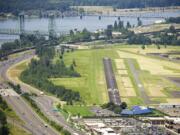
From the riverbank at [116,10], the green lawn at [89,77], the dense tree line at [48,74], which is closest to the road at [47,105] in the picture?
the dense tree line at [48,74]

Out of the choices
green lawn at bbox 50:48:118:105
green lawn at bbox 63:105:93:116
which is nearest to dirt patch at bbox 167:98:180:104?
green lawn at bbox 50:48:118:105

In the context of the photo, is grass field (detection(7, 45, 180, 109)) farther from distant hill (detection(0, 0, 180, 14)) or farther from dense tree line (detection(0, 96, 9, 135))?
distant hill (detection(0, 0, 180, 14))

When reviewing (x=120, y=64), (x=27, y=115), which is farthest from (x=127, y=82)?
(x=27, y=115)

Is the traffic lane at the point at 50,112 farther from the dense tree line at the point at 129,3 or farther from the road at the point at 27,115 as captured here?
the dense tree line at the point at 129,3

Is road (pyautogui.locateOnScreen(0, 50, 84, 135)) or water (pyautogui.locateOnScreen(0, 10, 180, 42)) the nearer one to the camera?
road (pyautogui.locateOnScreen(0, 50, 84, 135))

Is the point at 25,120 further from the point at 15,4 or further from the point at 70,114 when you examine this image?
the point at 15,4

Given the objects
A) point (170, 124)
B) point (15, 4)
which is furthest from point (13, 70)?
point (15, 4)

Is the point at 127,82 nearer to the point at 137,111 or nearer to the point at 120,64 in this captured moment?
the point at 120,64

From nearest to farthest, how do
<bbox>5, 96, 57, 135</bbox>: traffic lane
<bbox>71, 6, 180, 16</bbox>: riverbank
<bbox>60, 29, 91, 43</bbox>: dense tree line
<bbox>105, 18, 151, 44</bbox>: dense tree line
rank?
<bbox>5, 96, 57, 135</bbox>: traffic lane < <bbox>105, 18, 151, 44</bbox>: dense tree line < <bbox>60, 29, 91, 43</bbox>: dense tree line < <bbox>71, 6, 180, 16</bbox>: riverbank
